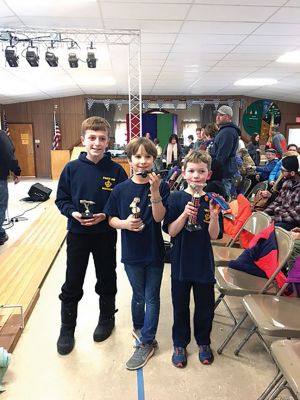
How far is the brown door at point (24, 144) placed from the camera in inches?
462

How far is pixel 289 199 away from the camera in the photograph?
10.1 ft

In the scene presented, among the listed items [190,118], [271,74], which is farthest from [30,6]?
[190,118]

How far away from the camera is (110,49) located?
231 inches

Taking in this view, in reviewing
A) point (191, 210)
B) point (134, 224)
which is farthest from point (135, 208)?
point (191, 210)

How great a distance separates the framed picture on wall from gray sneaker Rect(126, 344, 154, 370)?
1181 cm

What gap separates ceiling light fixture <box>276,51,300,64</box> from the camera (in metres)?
5.88

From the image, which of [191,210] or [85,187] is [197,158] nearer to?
[191,210]

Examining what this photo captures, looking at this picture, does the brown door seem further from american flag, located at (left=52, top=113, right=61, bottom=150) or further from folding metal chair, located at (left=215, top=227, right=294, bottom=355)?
folding metal chair, located at (left=215, top=227, right=294, bottom=355)

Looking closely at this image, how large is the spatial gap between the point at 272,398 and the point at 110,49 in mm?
5749

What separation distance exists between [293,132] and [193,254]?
11.9 meters

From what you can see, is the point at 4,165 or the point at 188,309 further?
the point at 4,165

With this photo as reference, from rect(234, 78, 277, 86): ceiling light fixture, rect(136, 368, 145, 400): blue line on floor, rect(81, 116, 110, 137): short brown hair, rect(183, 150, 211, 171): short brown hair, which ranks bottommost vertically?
rect(136, 368, 145, 400): blue line on floor

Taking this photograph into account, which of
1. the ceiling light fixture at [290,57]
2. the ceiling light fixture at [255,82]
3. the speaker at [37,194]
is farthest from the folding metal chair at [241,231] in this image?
the ceiling light fixture at [255,82]

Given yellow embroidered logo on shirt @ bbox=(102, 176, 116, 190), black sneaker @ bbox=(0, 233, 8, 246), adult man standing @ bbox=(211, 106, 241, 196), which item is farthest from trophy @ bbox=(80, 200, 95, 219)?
black sneaker @ bbox=(0, 233, 8, 246)
